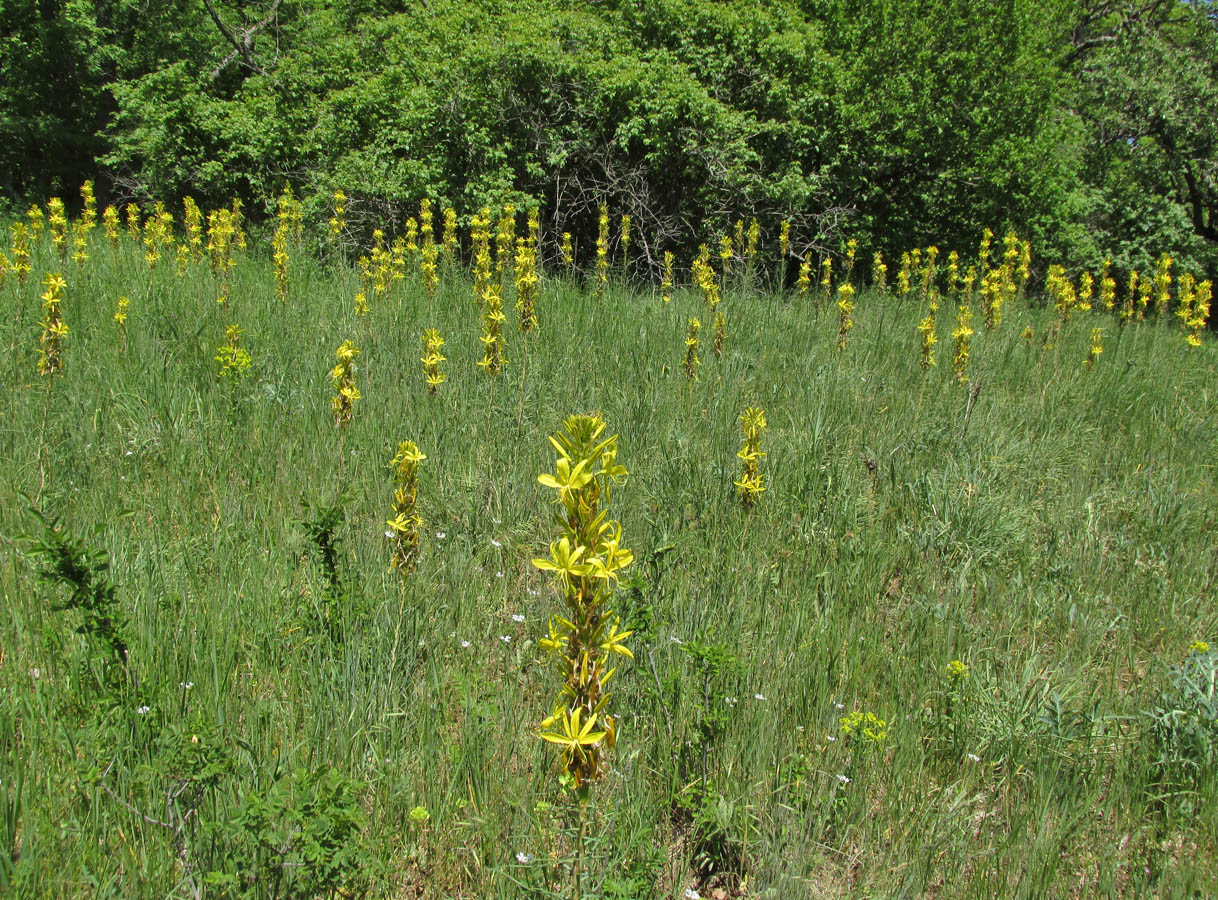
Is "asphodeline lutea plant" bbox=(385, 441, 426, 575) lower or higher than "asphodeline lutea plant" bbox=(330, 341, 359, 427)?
lower

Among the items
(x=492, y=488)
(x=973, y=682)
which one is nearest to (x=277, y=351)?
(x=492, y=488)

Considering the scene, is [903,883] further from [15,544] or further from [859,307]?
[859,307]

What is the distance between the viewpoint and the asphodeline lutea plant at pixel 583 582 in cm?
139

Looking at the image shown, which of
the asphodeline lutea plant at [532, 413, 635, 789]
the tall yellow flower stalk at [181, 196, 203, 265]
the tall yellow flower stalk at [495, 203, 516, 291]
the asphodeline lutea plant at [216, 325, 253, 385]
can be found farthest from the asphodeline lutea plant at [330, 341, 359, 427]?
the tall yellow flower stalk at [181, 196, 203, 265]

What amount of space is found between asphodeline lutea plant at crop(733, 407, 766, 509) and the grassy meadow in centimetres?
14

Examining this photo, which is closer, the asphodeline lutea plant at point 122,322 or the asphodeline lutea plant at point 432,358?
the asphodeline lutea plant at point 432,358

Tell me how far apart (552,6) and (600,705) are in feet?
34.2

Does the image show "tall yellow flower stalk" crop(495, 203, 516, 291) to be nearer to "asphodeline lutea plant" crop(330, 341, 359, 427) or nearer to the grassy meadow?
the grassy meadow

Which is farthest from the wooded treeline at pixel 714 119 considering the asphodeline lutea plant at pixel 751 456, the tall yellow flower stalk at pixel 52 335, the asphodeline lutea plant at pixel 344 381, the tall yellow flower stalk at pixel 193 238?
the asphodeline lutea plant at pixel 751 456

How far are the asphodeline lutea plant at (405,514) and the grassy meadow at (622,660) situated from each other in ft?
0.31

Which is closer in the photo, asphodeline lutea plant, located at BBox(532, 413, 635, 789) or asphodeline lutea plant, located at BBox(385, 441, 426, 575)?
asphodeline lutea plant, located at BBox(532, 413, 635, 789)

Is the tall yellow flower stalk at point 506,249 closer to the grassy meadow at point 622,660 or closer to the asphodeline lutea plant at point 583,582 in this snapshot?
the grassy meadow at point 622,660

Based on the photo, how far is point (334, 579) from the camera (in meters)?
2.35

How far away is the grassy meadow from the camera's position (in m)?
1.77
